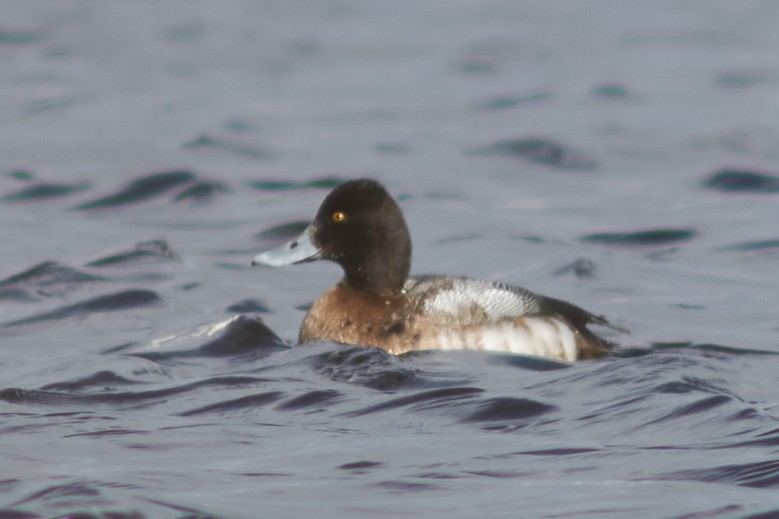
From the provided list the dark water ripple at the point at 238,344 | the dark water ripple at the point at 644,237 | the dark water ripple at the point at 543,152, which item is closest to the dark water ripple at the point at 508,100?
the dark water ripple at the point at 543,152

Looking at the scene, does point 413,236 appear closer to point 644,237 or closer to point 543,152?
point 644,237

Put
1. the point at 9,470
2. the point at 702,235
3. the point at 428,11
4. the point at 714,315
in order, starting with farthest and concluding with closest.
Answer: the point at 428,11
the point at 702,235
the point at 714,315
the point at 9,470

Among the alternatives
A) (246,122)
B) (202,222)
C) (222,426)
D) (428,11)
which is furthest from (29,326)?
(428,11)

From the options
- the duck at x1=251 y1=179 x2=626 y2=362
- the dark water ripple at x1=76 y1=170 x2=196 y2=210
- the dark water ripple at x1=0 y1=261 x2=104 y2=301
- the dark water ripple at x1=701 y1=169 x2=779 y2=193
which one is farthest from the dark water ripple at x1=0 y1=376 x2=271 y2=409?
the dark water ripple at x1=701 y1=169 x2=779 y2=193

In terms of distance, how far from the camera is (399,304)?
28.0 feet

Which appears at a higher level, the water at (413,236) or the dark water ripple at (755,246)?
the water at (413,236)

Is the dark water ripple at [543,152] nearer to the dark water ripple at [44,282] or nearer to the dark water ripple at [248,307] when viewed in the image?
the dark water ripple at [248,307]

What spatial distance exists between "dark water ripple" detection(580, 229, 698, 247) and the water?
0.14 feet

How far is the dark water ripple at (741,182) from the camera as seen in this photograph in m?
14.4

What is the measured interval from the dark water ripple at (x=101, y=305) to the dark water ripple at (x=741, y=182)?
6.12 metres

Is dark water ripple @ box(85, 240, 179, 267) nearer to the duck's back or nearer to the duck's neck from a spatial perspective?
the duck's neck

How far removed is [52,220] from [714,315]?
5.72 meters

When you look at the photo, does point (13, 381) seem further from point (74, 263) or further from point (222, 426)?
point (74, 263)

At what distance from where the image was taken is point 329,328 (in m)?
8.59
